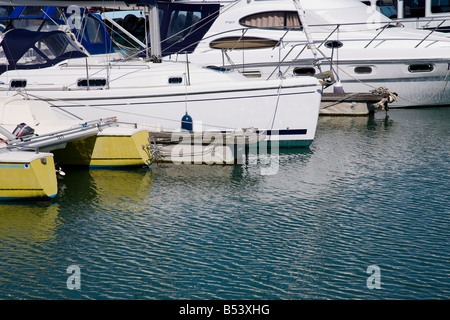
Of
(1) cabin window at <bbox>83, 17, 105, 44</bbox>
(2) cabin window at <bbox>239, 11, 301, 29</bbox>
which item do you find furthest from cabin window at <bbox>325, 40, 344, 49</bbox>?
(1) cabin window at <bbox>83, 17, 105, 44</bbox>

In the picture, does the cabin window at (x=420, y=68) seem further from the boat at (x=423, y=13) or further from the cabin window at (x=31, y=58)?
the cabin window at (x=31, y=58)

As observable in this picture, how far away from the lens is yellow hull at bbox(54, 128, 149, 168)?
15336 millimetres

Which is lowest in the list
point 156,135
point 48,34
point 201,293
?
point 201,293

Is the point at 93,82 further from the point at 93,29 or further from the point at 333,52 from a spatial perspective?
the point at 333,52

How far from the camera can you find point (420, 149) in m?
17.1

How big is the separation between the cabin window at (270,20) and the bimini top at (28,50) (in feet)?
25.2

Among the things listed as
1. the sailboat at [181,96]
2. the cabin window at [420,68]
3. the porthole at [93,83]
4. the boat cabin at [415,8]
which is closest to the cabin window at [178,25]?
the sailboat at [181,96]

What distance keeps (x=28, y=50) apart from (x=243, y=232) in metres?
10.4

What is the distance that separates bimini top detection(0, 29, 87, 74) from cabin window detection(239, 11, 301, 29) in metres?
7.68

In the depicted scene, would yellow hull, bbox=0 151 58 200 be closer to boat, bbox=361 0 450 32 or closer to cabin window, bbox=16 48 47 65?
cabin window, bbox=16 48 47 65

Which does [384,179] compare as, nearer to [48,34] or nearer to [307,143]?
[307,143]

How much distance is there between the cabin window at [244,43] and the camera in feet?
74.4

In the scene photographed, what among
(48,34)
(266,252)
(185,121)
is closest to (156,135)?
(185,121)

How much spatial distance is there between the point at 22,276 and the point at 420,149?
11938 millimetres
